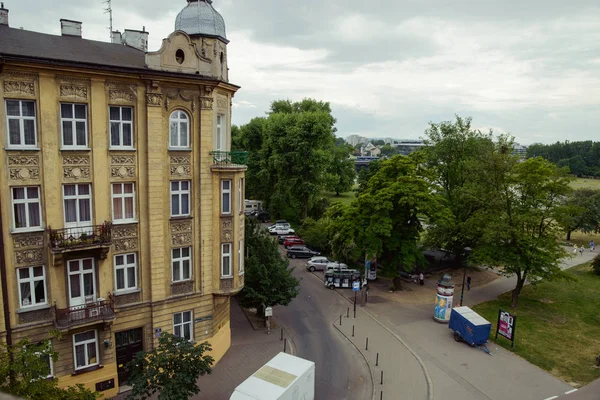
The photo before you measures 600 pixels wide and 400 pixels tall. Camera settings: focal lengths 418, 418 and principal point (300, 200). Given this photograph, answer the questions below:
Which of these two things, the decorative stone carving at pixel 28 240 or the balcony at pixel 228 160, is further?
the balcony at pixel 228 160

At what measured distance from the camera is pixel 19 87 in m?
15.6

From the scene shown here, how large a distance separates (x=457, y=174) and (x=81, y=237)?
117ft

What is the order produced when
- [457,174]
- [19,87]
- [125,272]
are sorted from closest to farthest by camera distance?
[19,87] < [125,272] < [457,174]

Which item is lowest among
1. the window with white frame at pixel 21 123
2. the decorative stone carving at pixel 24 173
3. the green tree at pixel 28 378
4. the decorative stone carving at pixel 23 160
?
the green tree at pixel 28 378

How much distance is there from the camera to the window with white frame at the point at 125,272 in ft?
61.7

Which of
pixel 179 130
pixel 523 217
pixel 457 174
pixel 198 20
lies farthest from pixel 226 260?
pixel 457 174

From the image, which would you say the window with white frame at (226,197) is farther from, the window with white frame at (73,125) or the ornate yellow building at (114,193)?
the window with white frame at (73,125)

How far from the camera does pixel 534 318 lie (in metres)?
30.4

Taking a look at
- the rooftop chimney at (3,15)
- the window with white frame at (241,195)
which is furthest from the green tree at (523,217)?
the rooftop chimney at (3,15)

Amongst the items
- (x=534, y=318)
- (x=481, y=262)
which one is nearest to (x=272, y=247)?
(x=481, y=262)

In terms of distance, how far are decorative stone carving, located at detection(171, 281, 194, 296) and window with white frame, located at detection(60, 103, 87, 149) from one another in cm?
768

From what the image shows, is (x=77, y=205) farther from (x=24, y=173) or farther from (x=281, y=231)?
(x=281, y=231)

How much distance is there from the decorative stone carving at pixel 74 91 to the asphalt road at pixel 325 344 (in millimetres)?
17005

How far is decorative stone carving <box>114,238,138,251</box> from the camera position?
1853 centimetres
